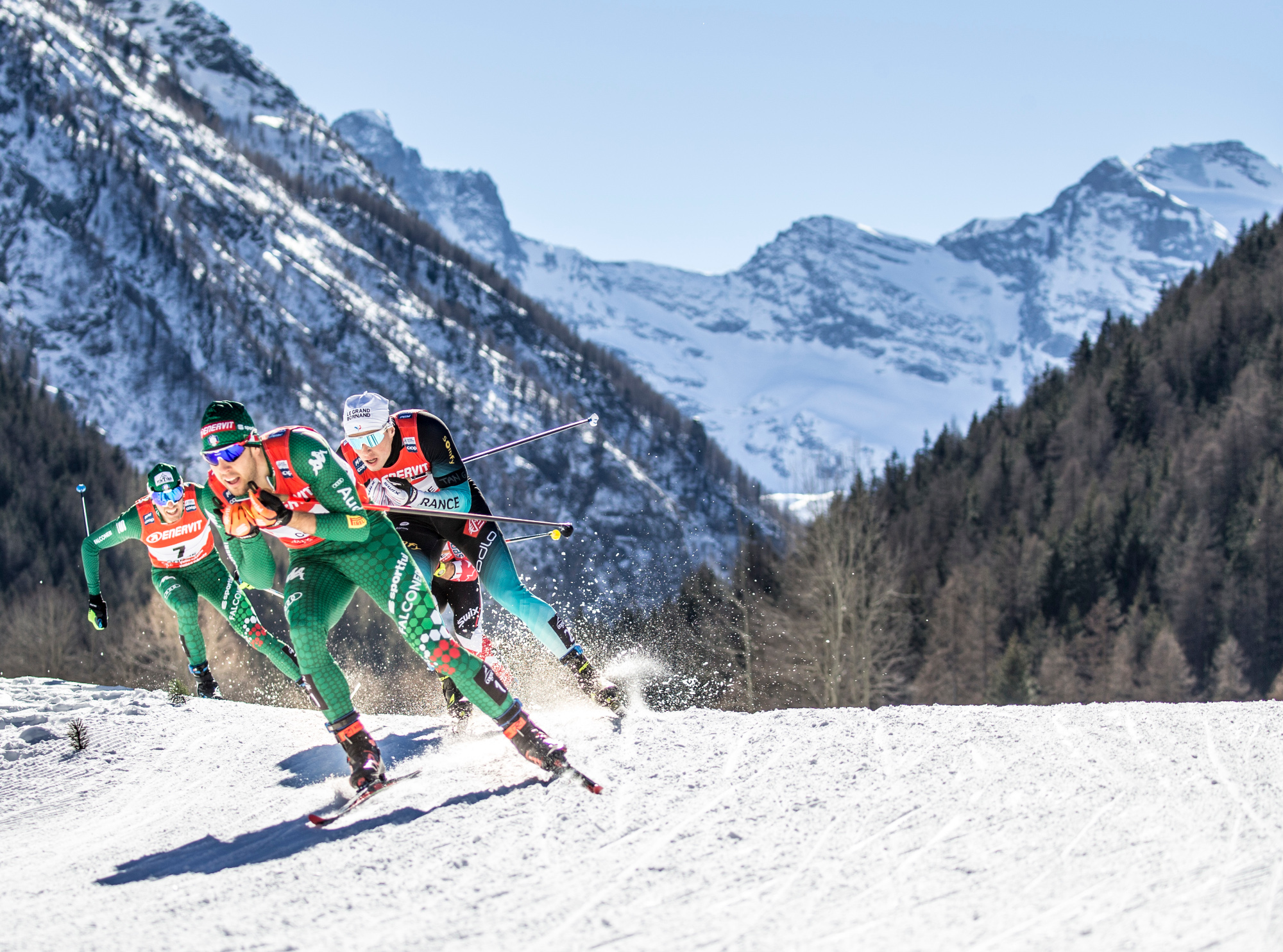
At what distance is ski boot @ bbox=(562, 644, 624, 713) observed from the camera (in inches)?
275

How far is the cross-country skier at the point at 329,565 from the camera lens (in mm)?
5441

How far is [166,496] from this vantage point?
8797 millimetres

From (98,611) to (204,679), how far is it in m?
1.23

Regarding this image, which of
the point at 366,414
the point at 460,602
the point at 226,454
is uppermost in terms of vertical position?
the point at 366,414

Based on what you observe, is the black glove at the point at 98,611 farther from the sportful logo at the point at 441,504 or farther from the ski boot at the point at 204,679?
the sportful logo at the point at 441,504

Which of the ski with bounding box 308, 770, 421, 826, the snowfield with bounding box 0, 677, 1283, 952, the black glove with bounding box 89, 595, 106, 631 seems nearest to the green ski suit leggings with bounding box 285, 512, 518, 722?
the ski with bounding box 308, 770, 421, 826

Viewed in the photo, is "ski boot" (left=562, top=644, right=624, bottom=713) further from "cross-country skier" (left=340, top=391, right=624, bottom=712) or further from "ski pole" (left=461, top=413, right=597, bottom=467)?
"ski pole" (left=461, top=413, right=597, bottom=467)

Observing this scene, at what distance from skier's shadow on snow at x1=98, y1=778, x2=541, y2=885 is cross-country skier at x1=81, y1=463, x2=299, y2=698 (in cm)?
349

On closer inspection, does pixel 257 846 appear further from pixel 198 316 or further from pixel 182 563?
pixel 198 316

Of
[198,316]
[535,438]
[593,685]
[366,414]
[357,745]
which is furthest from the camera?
[198,316]

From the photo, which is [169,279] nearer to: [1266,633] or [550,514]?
[550,514]

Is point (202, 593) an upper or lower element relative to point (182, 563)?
lower

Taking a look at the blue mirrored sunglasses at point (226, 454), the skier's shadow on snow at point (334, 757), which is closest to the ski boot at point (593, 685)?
the skier's shadow on snow at point (334, 757)

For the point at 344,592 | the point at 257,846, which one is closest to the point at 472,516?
the point at 344,592
